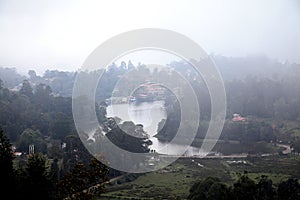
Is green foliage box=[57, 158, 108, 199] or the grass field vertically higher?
green foliage box=[57, 158, 108, 199]

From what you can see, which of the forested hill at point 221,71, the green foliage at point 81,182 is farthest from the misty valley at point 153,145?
the forested hill at point 221,71

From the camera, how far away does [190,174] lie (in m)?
9.01

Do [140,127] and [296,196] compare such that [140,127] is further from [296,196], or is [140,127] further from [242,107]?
[242,107]

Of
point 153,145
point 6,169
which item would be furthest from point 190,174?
point 6,169

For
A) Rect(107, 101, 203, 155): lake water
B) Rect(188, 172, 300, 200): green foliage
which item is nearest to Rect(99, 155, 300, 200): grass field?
Rect(188, 172, 300, 200): green foliage

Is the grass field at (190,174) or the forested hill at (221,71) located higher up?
the forested hill at (221,71)

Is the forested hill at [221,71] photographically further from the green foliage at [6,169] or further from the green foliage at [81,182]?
the green foliage at [81,182]

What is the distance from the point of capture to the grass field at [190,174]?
754cm

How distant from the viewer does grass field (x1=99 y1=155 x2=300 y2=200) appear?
297 inches

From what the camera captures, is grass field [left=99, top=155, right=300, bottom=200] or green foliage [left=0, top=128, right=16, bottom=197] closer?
green foliage [left=0, top=128, right=16, bottom=197]

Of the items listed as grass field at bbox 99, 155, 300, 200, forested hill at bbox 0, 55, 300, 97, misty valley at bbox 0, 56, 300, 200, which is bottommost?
grass field at bbox 99, 155, 300, 200

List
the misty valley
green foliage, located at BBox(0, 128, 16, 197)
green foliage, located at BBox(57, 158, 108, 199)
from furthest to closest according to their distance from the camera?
the misty valley
green foliage, located at BBox(0, 128, 16, 197)
green foliage, located at BBox(57, 158, 108, 199)

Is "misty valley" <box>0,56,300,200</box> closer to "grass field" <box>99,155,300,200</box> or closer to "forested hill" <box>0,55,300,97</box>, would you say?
"grass field" <box>99,155,300,200</box>

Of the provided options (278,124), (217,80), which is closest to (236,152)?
(278,124)
